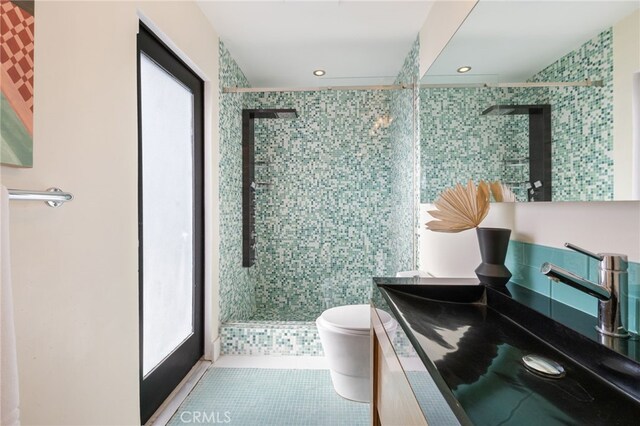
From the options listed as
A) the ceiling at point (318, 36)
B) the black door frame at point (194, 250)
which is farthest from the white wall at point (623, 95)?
the black door frame at point (194, 250)

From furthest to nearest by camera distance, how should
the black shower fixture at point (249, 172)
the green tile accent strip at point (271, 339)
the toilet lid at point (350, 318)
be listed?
the black shower fixture at point (249, 172) < the green tile accent strip at point (271, 339) < the toilet lid at point (350, 318)

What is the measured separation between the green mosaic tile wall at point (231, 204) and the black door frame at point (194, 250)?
0.69 feet

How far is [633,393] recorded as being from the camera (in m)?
0.58

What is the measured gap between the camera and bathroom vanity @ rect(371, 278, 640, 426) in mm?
522

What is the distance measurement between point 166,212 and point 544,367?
6.06 ft

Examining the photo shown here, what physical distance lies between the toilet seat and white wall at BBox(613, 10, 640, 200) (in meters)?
1.28

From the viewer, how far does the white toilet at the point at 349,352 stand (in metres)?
1.74

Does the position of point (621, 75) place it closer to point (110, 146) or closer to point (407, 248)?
point (110, 146)

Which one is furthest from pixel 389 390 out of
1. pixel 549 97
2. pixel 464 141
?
pixel 464 141

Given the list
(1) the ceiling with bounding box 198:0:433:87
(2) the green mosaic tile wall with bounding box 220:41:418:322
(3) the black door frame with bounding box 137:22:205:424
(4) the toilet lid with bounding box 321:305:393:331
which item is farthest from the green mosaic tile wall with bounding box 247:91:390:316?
(4) the toilet lid with bounding box 321:305:393:331

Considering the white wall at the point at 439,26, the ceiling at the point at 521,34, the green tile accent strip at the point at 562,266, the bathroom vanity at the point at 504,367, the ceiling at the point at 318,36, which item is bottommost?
the bathroom vanity at the point at 504,367

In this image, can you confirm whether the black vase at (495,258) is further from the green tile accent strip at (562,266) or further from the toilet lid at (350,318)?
the toilet lid at (350,318)

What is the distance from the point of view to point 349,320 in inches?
73.2

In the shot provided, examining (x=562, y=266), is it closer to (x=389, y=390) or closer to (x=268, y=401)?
(x=389, y=390)
